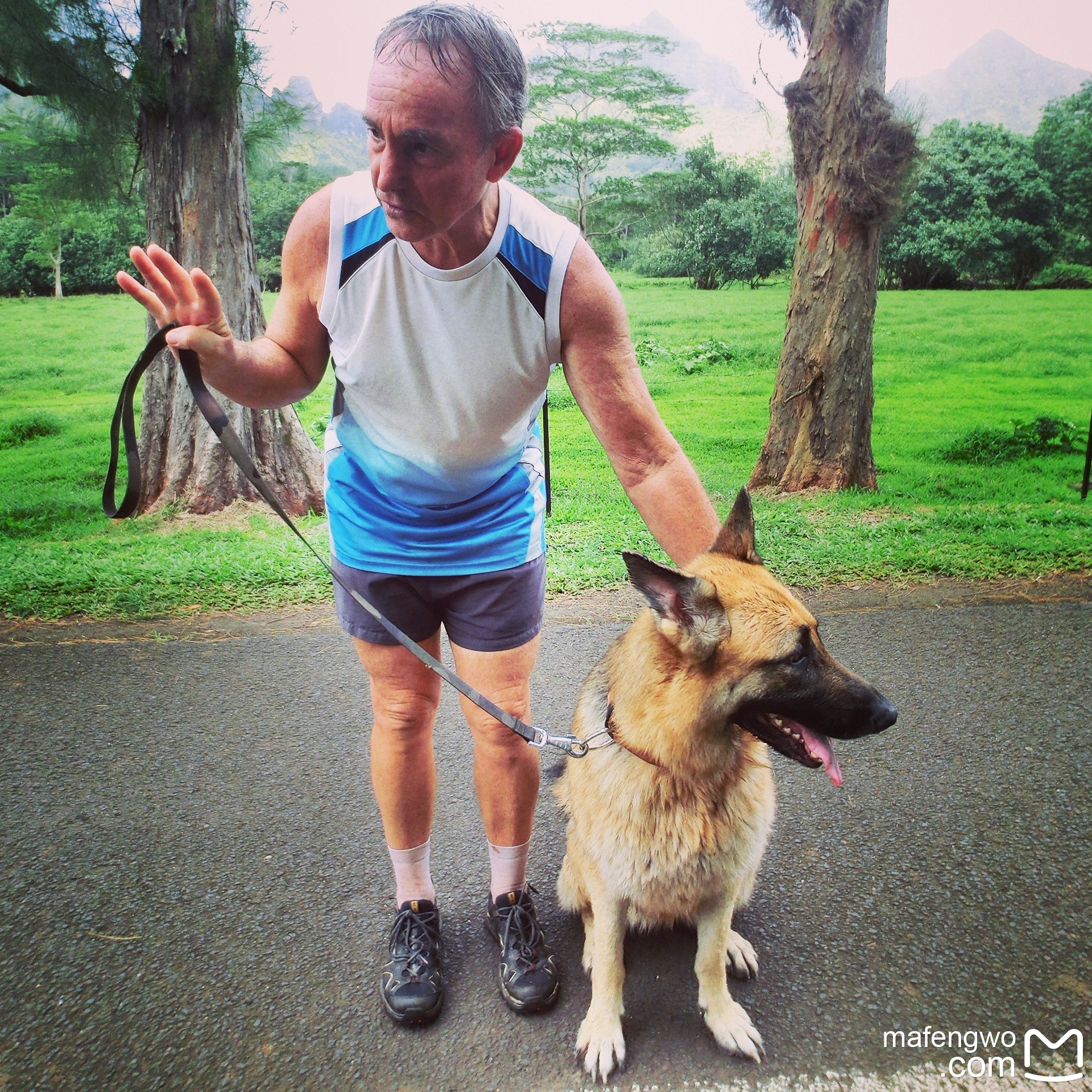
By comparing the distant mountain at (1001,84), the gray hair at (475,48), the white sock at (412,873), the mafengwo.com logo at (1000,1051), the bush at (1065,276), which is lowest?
the mafengwo.com logo at (1000,1051)

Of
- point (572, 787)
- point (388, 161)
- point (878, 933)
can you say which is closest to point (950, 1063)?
point (878, 933)

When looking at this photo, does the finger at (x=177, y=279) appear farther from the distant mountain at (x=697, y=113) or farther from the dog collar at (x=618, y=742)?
the distant mountain at (x=697, y=113)

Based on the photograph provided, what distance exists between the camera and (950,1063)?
5.96 feet

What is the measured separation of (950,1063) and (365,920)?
161 centimetres

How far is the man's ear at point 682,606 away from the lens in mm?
1516

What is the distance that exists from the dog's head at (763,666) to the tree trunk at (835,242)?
5.02 metres

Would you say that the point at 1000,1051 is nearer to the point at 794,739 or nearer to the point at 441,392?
the point at 794,739

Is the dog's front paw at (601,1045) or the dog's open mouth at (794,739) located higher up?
the dog's open mouth at (794,739)

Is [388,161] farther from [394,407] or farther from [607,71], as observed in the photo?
[607,71]

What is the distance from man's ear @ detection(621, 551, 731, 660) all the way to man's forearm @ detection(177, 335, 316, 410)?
99cm

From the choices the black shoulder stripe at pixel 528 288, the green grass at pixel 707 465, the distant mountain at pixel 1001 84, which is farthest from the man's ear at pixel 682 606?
the distant mountain at pixel 1001 84

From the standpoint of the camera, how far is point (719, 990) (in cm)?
189

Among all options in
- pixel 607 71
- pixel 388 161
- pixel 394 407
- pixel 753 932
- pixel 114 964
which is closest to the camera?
pixel 388 161

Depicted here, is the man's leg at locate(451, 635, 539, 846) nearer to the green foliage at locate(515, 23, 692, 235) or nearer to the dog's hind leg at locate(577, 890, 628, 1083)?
the dog's hind leg at locate(577, 890, 628, 1083)
